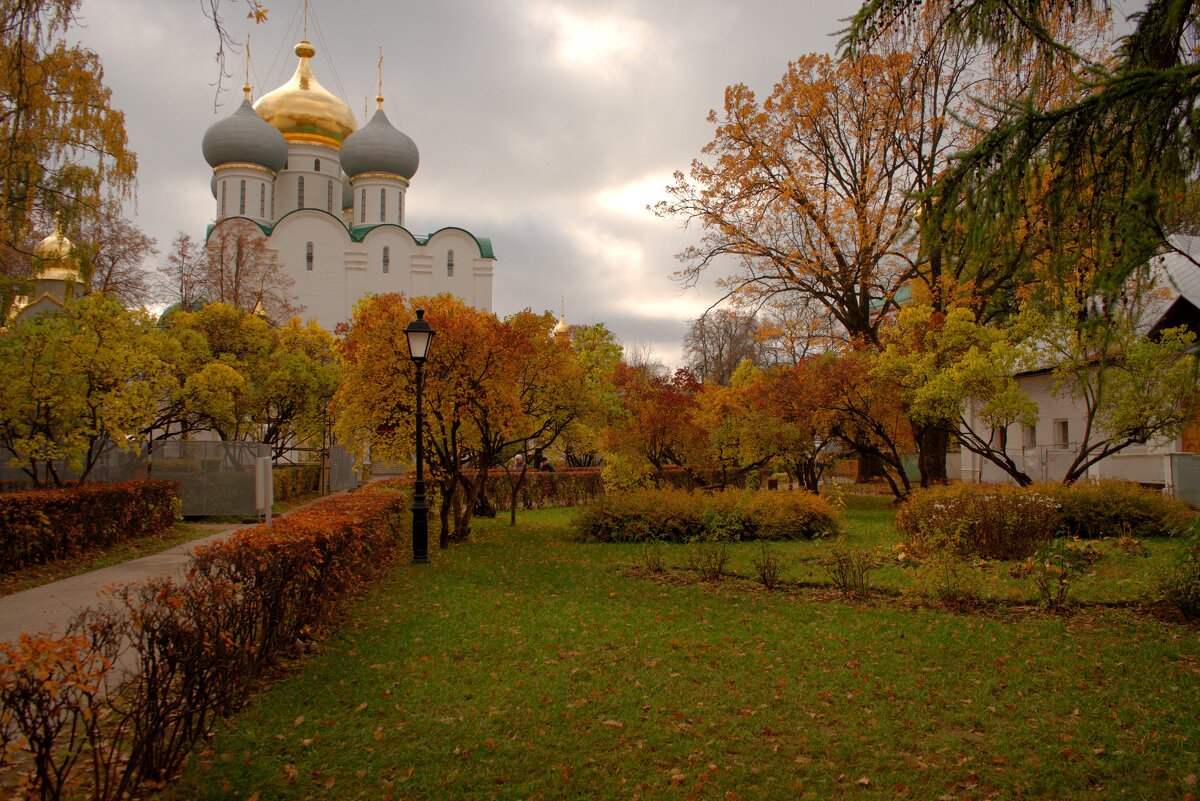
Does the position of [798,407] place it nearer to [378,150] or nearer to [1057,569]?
[1057,569]

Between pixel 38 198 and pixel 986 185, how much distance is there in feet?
39.8

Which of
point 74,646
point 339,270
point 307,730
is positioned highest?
point 339,270

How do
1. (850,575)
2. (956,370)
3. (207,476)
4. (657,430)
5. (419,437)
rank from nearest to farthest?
(850,575) < (419,437) < (956,370) < (207,476) < (657,430)

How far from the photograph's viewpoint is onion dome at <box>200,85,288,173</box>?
1864 inches

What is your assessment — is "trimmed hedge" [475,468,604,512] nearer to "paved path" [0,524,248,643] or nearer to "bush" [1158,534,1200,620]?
"paved path" [0,524,248,643]

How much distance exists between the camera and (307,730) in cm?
492

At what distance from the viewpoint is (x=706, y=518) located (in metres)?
15.1

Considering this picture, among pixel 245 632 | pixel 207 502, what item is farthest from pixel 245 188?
pixel 245 632

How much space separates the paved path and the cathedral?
38.4 meters

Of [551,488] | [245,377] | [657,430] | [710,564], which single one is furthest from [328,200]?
[710,564]

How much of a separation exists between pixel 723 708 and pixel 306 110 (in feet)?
174

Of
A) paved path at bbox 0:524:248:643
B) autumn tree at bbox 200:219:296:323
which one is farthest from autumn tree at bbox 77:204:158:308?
paved path at bbox 0:524:248:643

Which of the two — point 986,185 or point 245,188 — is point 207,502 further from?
point 245,188

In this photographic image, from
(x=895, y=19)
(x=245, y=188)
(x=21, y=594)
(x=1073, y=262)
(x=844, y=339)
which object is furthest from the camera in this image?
(x=245, y=188)
